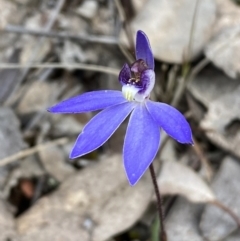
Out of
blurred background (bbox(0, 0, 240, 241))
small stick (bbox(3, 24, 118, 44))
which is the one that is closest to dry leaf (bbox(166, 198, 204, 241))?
blurred background (bbox(0, 0, 240, 241))

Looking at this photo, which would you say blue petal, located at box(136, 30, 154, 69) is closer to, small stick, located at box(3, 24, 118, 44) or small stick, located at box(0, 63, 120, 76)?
small stick, located at box(0, 63, 120, 76)

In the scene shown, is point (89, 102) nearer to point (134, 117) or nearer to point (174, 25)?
point (134, 117)

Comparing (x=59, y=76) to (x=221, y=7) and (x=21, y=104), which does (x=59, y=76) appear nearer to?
(x=21, y=104)

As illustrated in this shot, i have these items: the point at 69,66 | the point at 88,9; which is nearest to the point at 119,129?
the point at 69,66

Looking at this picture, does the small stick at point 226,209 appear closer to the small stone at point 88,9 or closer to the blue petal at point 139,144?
the blue petal at point 139,144

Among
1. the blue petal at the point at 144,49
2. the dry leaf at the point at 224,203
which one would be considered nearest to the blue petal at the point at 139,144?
the blue petal at the point at 144,49

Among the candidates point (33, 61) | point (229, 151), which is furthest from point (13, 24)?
point (229, 151)
